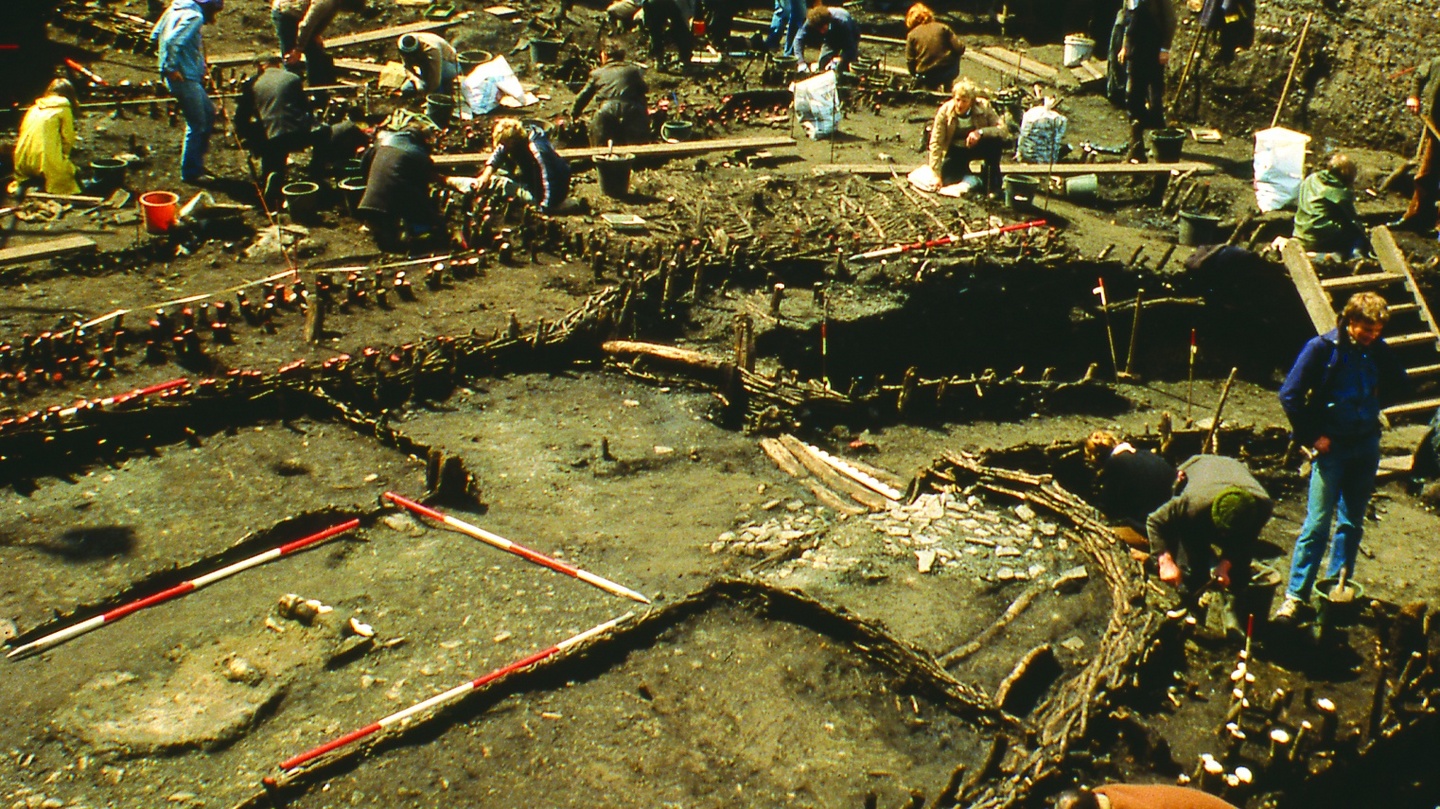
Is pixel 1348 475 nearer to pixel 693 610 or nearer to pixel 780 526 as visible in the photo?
pixel 780 526

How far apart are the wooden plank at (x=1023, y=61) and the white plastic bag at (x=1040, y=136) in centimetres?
392

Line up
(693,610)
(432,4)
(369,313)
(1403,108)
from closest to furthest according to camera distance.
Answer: (693,610), (369,313), (1403,108), (432,4)

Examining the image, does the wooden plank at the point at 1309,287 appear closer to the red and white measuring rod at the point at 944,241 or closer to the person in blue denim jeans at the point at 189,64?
the red and white measuring rod at the point at 944,241

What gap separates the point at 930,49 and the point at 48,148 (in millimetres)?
11285

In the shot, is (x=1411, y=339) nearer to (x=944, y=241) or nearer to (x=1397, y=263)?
(x=1397, y=263)

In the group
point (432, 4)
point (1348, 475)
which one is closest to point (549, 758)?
point (1348, 475)

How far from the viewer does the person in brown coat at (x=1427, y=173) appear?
12.7m

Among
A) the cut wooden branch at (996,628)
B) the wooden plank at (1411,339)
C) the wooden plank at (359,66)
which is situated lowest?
the cut wooden branch at (996,628)

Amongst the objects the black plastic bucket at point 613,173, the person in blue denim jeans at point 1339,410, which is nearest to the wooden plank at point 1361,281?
the person in blue denim jeans at point 1339,410

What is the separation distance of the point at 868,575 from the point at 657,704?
5.47 feet

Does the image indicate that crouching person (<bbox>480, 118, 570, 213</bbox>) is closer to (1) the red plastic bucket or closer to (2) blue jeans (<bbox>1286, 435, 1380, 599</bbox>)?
(1) the red plastic bucket

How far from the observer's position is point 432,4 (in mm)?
19406

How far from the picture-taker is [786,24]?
18.4 metres

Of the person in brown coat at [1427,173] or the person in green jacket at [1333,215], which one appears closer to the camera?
the person in green jacket at [1333,215]
